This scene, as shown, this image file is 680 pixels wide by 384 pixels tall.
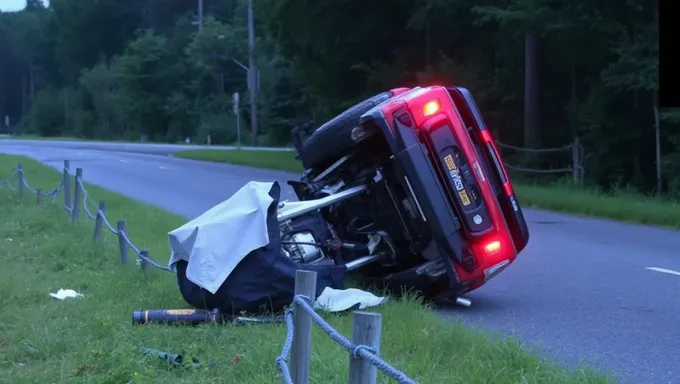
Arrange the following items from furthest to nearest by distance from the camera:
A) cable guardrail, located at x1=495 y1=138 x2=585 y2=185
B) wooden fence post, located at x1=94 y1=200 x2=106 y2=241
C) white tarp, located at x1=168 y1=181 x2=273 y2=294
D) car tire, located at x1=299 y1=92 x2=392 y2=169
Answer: cable guardrail, located at x1=495 y1=138 x2=585 y2=185
wooden fence post, located at x1=94 y1=200 x2=106 y2=241
car tire, located at x1=299 y1=92 x2=392 y2=169
white tarp, located at x1=168 y1=181 x2=273 y2=294

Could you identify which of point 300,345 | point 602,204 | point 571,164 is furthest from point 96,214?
point 571,164

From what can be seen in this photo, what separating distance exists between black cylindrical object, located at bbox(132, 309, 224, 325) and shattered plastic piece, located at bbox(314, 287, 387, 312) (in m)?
0.77

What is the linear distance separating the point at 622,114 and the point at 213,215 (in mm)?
16706

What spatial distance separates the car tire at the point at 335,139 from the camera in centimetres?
838

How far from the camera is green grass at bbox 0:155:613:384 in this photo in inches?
225

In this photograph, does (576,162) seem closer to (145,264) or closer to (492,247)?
(145,264)

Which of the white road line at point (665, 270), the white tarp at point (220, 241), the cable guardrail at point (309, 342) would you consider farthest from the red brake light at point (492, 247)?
the white road line at point (665, 270)

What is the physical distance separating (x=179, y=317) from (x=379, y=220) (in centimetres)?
206

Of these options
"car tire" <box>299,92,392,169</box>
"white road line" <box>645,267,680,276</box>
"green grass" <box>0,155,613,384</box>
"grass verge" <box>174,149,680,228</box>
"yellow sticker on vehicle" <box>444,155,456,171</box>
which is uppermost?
"car tire" <box>299,92,392,169</box>

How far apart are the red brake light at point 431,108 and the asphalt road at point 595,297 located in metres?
1.69

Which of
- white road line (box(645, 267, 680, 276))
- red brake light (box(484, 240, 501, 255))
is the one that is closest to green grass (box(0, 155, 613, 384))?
red brake light (box(484, 240, 501, 255))

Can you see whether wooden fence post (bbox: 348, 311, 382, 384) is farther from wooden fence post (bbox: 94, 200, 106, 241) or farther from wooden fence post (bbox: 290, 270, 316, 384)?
wooden fence post (bbox: 94, 200, 106, 241)

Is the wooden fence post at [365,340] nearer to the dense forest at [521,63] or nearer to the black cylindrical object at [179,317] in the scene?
the black cylindrical object at [179,317]

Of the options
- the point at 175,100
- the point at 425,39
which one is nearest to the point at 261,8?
the point at 425,39
